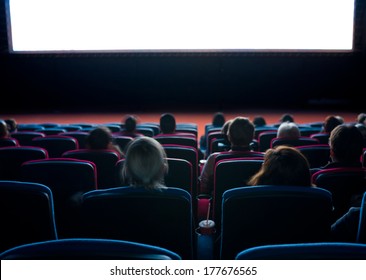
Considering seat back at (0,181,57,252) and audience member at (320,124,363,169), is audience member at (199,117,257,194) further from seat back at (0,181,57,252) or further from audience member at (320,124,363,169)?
seat back at (0,181,57,252)

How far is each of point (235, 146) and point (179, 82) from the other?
9176 millimetres

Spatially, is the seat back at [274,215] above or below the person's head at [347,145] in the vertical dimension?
below

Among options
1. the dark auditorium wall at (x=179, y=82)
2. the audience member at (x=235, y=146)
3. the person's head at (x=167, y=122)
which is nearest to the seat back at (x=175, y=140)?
the person's head at (x=167, y=122)

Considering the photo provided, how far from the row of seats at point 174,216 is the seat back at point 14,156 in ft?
4.43

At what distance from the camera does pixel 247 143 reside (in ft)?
11.0

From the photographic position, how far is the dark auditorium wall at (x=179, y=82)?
39.3ft

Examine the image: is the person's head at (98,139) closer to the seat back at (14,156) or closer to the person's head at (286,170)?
the seat back at (14,156)
